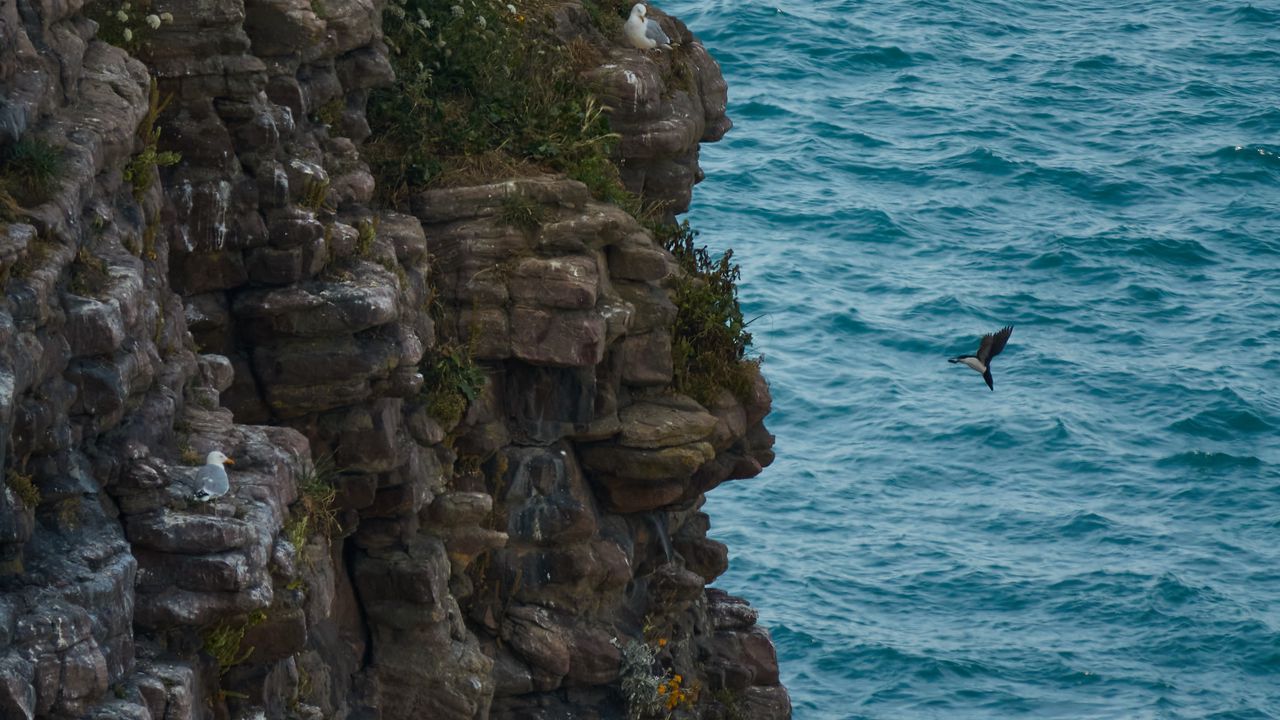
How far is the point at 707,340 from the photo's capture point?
2297cm

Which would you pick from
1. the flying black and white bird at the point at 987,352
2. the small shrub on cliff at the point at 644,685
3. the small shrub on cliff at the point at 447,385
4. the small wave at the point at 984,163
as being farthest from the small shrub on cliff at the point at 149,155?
the small wave at the point at 984,163

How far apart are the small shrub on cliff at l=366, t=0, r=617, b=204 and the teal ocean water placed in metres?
18.6

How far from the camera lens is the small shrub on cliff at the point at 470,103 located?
67.8ft

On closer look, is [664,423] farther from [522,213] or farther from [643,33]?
[643,33]

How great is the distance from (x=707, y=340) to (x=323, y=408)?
20.7 feet

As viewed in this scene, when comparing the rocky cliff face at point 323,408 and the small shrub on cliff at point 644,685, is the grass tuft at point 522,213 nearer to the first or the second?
the rocky cliff face at point 323,408

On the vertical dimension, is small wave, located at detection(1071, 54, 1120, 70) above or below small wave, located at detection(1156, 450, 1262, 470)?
above

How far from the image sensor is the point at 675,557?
2448 cm

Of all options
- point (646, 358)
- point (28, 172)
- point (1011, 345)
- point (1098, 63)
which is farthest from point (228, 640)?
point (1098, 63)

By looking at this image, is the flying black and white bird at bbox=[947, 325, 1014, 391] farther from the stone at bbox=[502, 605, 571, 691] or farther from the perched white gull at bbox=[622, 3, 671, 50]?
the stone at bbox=[502, 605, 571, 691]

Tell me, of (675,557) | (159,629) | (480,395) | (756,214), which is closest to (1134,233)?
(756,214)

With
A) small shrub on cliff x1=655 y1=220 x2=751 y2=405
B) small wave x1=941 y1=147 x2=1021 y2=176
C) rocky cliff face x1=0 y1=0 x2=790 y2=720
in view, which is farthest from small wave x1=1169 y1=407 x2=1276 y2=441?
small shrub on cliff x1=655 y1=220 x2=751 y2=405

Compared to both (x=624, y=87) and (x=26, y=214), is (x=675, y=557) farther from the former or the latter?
(x=26, y=214)

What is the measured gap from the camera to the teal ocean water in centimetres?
4097
